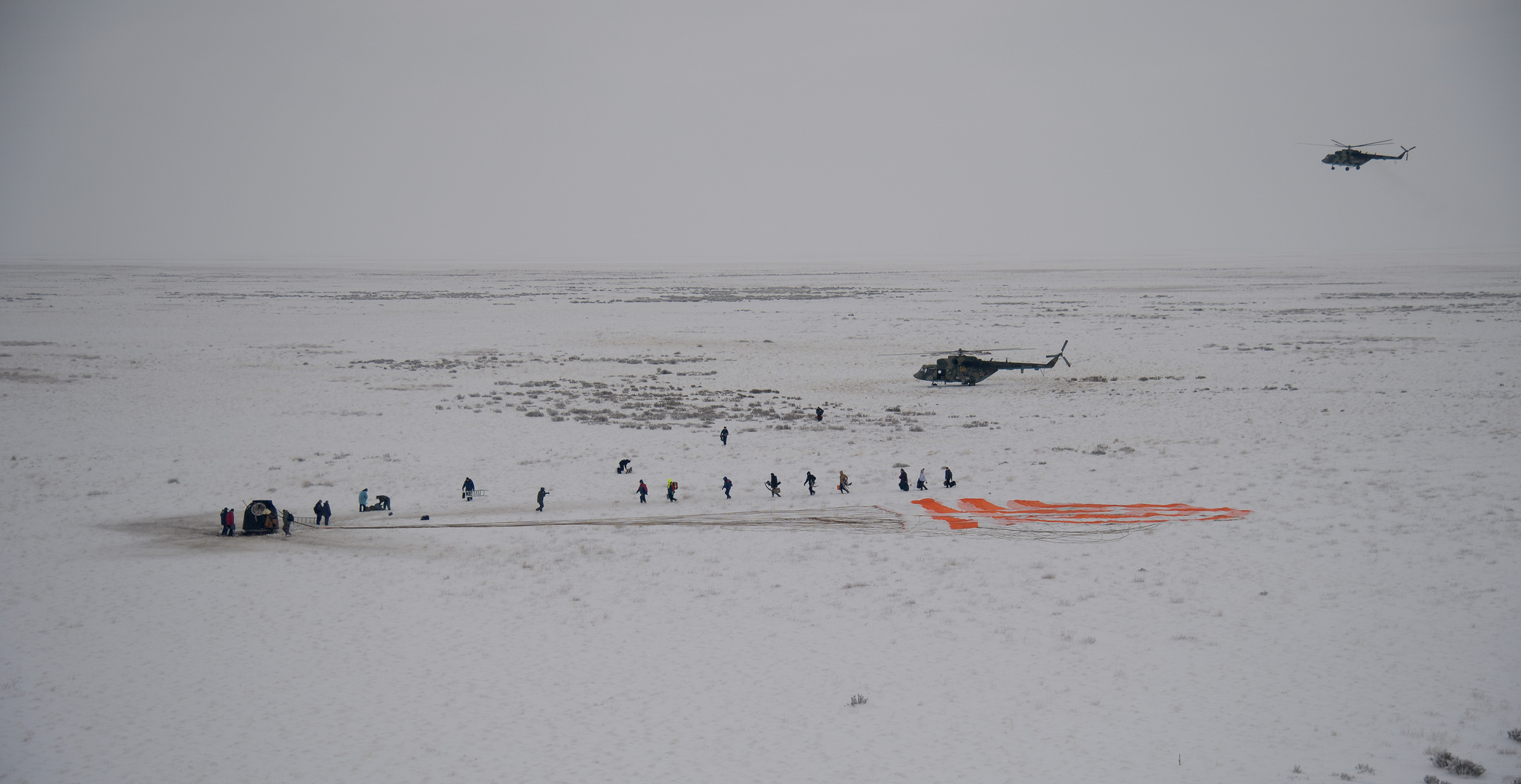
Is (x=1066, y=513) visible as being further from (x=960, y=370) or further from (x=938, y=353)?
(x=938, y=353)

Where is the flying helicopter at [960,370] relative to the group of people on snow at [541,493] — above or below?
above

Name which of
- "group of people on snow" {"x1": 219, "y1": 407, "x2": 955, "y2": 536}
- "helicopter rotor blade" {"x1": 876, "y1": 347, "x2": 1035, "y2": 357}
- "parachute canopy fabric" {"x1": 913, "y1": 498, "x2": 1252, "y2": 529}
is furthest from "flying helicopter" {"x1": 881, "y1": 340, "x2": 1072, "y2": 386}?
"parachute canopy fabric" {"x1": 913, "y1": 498, "x2": 1252, "y2": 529}

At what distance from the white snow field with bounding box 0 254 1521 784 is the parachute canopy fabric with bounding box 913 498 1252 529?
0.53 metres

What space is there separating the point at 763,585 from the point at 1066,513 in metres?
9.95

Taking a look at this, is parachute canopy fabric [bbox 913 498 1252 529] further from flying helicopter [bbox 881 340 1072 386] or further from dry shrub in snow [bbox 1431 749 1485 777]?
flying helicopter [bbox 881 340 1072 386]

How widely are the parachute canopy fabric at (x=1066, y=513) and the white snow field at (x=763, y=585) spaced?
1.74ft

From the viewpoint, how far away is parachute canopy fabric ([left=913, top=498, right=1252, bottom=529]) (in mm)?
22969

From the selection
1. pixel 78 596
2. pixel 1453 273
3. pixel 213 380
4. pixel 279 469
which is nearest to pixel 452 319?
pixel 213 380

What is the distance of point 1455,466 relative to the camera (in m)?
26.1

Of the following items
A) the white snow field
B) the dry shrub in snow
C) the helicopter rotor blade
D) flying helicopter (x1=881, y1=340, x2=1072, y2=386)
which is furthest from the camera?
the helicopter rotor blade

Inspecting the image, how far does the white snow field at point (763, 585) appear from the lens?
1314 cm

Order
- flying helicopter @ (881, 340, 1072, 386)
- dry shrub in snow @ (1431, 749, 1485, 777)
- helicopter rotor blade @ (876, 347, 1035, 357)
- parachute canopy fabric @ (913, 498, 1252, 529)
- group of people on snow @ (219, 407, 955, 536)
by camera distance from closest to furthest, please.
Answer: dry shrub in snow @ (1431, 749, 1485, 777) < parachute canopy fabric @ (913, 498, 1252, 529) < group of people on snow @ (219, 407, 955, 536) < flying helicopter @ (881, 340, 1072, 386) < helicopter rotor blade @ (876, 347, 1035, 357)

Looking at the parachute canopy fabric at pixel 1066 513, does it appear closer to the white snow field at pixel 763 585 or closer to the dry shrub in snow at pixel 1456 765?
the white snow field at pixel 763 585

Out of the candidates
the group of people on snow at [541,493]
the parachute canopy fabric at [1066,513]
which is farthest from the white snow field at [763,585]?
the parachute canopy fabric at [1066,513]
